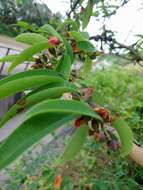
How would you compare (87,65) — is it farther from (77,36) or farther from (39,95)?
(39,95)

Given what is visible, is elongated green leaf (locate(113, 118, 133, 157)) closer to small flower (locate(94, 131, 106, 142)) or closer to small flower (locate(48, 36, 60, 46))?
small flower (locate(94, 131, 106, 142))

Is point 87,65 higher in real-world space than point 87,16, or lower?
lower

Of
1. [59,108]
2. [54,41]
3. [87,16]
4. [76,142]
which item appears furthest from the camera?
[87,16]

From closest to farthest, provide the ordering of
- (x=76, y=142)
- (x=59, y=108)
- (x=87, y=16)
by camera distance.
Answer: (x=59, y=108) → (x=76, y=142) → (x=87, y=16)

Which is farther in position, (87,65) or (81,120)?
(87,65)

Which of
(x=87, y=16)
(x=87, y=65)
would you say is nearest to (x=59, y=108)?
(x=87, y=65)

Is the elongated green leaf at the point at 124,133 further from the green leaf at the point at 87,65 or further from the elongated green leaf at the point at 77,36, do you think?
the green leaf at the point at 87,65

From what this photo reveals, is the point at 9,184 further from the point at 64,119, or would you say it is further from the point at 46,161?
the point at 64,119
